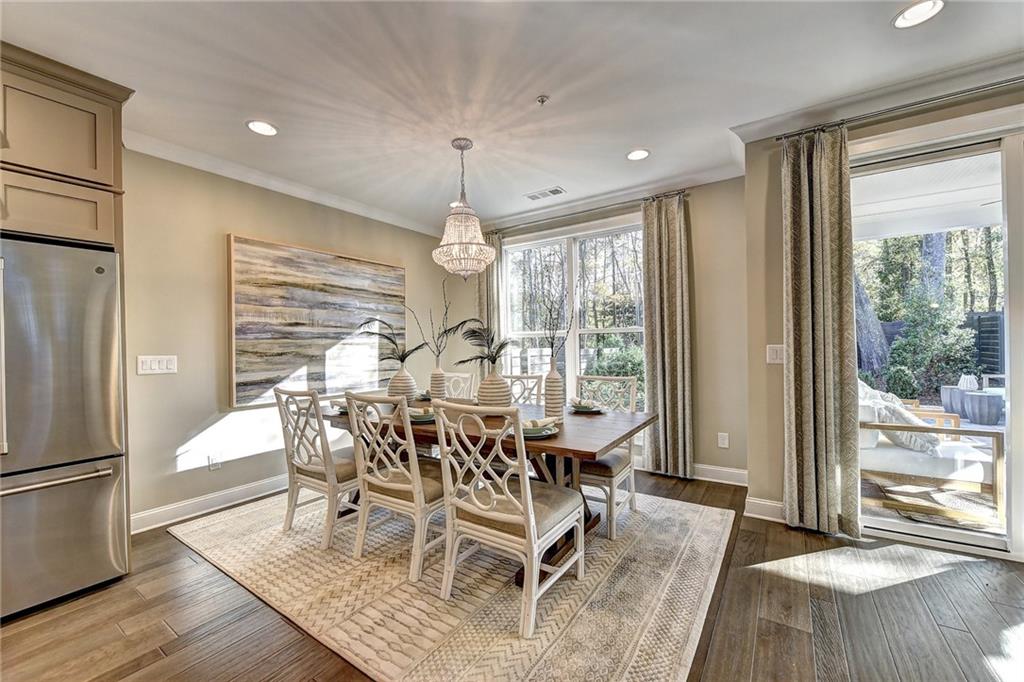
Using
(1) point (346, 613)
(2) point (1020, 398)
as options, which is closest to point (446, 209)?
(1) point (346, 613)

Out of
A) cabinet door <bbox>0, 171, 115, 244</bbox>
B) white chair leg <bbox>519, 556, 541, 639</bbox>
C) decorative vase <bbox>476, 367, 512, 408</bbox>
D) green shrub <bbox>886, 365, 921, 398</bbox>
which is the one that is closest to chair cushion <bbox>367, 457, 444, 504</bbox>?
decorative vase <bbox>476, 367, 512, 408</bbox>

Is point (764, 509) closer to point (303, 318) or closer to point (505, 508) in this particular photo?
point (505, 508)

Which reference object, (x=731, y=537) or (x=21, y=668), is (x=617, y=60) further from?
(x=21, y=668)

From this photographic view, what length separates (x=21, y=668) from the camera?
1603 mm

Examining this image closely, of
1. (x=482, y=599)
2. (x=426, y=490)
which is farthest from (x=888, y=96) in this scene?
(x=482, y=599)

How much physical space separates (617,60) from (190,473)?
3892mm

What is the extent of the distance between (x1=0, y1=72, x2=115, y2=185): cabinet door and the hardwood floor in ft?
7.10

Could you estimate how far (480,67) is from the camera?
2125 millimetres

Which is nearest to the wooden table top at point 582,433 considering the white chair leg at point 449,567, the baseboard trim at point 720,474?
the white chair leg at point 449,567

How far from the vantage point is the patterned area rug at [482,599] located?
62.9 inches

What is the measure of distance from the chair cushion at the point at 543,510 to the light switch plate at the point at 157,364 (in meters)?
2.46

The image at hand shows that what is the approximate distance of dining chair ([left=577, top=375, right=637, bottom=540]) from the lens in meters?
2.55

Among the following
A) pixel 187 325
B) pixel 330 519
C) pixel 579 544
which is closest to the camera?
pixel 579 544

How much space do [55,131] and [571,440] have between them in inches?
118
